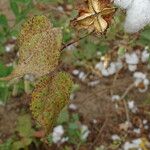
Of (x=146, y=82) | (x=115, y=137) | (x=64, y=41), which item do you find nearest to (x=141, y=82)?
(x=146, y=82)

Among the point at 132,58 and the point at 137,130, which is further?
the point at 132,58

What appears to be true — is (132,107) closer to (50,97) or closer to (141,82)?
(141,82)

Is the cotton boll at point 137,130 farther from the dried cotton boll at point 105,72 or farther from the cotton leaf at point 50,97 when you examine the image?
Result: the cotton leaf at point 50,97

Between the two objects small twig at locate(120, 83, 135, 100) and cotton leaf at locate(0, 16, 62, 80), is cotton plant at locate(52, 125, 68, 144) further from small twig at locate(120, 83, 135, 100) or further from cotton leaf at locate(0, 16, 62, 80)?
cotton leaf at locate(0, 16, 62, 80)

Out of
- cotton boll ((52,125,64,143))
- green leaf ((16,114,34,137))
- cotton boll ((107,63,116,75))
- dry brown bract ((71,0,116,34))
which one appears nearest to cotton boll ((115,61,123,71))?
cotton boll ((107,63,116,75))

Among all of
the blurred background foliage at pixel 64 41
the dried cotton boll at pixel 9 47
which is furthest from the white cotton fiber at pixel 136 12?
the dried cotton boll at pixel 9 47
